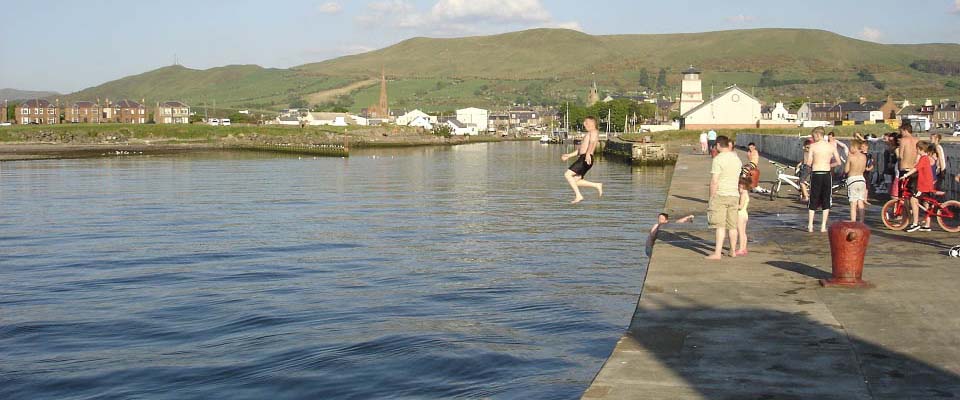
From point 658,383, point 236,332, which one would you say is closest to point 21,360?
point 236,332

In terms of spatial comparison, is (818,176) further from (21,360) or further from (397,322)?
(21,360)

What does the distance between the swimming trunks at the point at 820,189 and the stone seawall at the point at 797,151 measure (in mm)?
6447

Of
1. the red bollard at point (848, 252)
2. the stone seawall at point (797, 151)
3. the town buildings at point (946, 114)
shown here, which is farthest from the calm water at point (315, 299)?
the town buildings at point (946, 114)

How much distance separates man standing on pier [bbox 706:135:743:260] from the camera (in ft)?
45.9

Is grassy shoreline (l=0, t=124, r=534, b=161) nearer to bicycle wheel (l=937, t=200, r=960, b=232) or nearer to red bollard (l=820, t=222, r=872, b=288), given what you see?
bicycle wheel (l=937, t=200, r=960, b=232)

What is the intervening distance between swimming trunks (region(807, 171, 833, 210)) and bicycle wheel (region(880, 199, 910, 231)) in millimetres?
1436

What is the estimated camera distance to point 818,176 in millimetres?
16844

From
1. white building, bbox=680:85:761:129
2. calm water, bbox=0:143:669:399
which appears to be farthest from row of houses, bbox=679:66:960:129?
calm water, bbox=0:143:669:399

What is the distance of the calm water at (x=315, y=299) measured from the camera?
11.4m

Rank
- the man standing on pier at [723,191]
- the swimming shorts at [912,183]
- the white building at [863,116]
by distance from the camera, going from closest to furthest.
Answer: the man standing on pier at [723,191] → the swimming shorts at [912,183] → the white building at [863,116]

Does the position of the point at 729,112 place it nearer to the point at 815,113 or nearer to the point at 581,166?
the point at 815,113

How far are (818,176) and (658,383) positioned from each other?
10.3 meters

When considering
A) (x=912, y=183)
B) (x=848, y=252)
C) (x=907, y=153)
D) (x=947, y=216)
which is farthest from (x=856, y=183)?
(x=848, y=252)

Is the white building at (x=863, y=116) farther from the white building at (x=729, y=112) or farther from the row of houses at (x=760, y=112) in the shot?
the white building at (x=729, y=112)
